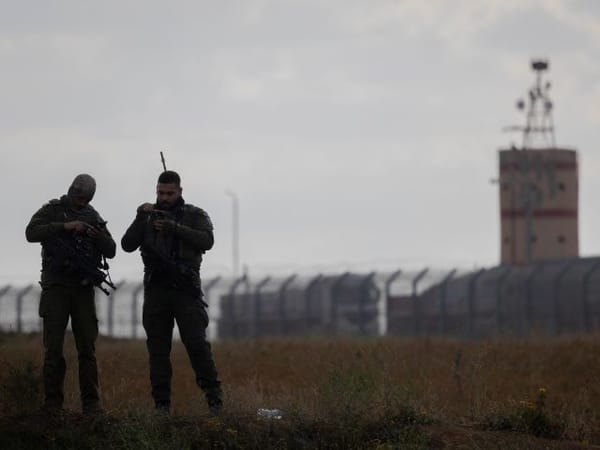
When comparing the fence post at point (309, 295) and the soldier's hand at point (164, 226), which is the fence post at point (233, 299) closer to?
the fence post at point (309, 295)

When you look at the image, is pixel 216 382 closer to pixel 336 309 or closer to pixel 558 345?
pixel 558 345

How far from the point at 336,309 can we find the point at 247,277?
3.55m

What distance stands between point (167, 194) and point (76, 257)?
88 centimetres

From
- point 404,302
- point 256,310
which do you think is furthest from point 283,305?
point 404,302

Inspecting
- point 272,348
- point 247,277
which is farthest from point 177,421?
point 247,277

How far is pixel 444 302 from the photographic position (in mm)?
43938

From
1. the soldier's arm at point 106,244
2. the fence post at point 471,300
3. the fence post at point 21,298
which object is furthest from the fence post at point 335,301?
the soldier's arm at point 106,244

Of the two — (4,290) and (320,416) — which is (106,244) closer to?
(320,416)

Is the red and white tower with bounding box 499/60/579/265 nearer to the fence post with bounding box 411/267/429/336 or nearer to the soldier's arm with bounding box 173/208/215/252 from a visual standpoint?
the fence post with bounding box 411/267/429/336

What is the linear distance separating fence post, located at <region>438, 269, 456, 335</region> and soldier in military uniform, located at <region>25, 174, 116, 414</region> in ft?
97.3

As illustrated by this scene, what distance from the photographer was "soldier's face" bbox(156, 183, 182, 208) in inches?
509

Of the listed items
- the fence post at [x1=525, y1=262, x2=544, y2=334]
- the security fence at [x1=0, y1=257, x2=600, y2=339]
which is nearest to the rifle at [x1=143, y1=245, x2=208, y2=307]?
the security fence at [x1=0, y1=257, x2=600, y2=339]

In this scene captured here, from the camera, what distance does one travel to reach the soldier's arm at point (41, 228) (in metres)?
12.8

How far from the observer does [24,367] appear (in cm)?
1404
